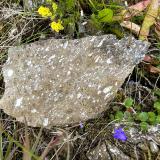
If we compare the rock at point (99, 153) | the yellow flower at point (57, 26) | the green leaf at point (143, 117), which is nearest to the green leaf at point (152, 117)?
the green leaf at point (143, 117)

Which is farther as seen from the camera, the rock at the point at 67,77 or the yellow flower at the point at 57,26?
the yellow flower at the point at 57,26

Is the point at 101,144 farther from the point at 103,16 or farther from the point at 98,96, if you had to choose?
the point at 103,16

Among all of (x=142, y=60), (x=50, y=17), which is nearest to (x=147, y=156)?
(x=142, y=60)

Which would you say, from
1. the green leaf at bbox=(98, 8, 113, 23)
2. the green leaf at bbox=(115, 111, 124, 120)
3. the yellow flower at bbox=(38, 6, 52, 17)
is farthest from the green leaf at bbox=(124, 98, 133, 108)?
the yellow flower at bbox=(38, 6, 52, 17)

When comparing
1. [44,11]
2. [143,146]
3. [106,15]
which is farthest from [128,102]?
[44,11]

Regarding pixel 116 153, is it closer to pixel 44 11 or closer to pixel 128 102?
pixel 128 102

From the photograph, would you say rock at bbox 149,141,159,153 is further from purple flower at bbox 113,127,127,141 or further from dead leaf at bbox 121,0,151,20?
dead leaf at bbox 121,0,151,20

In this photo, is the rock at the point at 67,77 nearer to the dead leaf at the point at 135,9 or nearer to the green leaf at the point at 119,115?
the green leaf at the point at 119,115

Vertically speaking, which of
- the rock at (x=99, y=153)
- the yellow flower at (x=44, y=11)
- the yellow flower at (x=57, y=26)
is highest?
the yellow flower at (x=44, y=11)
